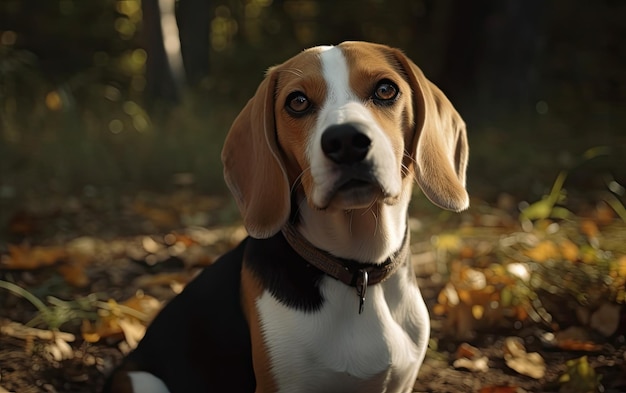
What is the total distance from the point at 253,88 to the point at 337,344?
9317mm

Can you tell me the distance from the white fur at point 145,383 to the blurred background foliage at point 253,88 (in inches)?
112

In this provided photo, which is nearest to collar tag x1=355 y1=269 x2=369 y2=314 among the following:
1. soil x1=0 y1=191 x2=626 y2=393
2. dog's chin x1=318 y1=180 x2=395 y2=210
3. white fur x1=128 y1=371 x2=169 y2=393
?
dog's chin x1=318 y1=180 x2=395 y2=210

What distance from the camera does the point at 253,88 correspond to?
11570 millimetres

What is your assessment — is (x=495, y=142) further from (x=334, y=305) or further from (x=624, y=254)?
(x=334, y=305)

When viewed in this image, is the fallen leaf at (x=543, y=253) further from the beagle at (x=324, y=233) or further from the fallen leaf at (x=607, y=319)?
the beagle at (x=324, y=233)

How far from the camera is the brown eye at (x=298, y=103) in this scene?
2.60 meters

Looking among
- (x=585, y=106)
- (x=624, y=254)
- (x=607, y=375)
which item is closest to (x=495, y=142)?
(x=585, y=106)

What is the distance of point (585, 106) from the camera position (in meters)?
10.2

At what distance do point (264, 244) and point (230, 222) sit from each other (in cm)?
328

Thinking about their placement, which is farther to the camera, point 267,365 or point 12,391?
point 12,391

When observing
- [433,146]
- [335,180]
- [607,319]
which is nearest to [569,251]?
[607,319]

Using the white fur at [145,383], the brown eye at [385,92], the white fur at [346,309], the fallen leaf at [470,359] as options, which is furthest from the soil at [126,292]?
the brown eye at [385,92]

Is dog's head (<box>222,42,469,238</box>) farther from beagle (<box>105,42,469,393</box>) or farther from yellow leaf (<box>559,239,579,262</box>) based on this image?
yellow leaf (<box>559,239,579,262</box>)

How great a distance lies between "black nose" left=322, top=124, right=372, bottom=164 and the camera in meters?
2.33
